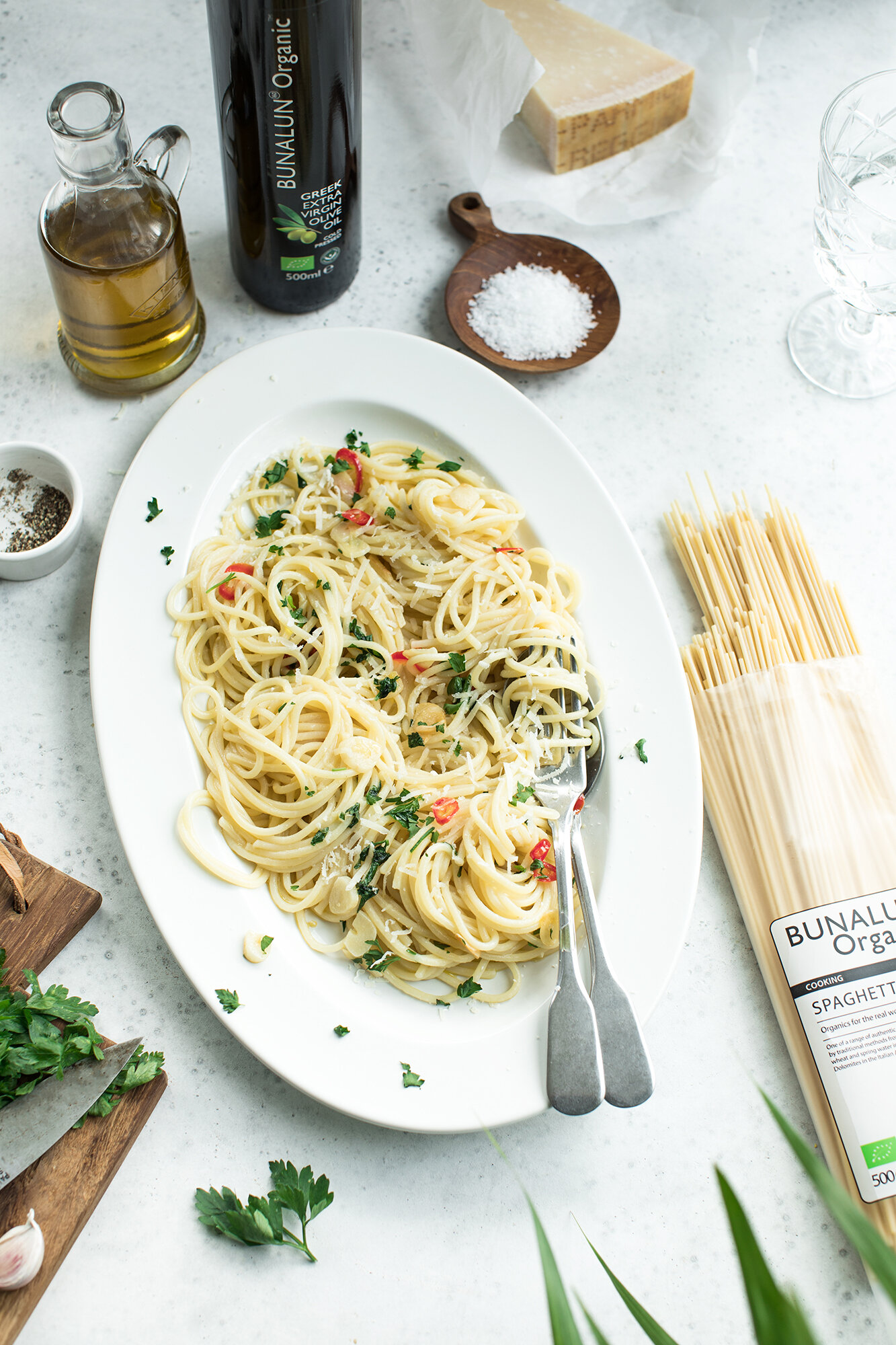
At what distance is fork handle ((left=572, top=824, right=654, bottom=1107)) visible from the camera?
1.74 m

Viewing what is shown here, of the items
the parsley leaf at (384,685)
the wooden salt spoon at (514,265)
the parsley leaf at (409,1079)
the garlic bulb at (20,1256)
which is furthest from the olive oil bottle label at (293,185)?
the garlic bulb at (20,1256)

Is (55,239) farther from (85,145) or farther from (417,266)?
(417,266)

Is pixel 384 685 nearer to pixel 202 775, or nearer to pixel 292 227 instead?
pixel 202 775

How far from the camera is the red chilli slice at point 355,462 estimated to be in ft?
7.17

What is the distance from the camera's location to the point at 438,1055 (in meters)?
1.77

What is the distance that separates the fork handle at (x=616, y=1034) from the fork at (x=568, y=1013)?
0.07 ft

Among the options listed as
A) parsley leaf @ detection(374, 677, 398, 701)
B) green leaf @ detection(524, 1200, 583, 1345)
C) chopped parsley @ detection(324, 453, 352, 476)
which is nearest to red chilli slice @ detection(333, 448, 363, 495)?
chopped parsley @ detection(324, 453, 352, 476)

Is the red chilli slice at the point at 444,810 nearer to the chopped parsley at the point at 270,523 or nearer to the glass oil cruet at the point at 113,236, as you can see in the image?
the chopped parsley at the point at 270,523

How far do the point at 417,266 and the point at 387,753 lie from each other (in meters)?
1.37

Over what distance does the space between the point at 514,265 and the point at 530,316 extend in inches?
7.2

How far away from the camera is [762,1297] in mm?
1032

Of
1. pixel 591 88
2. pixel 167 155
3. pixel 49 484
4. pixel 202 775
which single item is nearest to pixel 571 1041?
pixel 202 775

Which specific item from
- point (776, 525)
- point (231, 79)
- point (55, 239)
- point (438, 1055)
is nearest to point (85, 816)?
point (438, 1055)

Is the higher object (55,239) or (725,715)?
(55,239)
